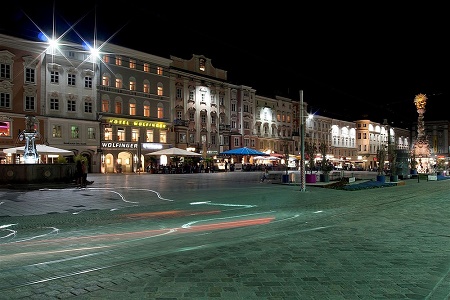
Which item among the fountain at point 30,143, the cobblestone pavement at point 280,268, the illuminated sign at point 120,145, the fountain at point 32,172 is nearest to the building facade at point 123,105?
the illuminated sign at point 120,145

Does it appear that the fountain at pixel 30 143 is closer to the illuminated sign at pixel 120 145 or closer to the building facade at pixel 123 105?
the building facade at pixel 123 105

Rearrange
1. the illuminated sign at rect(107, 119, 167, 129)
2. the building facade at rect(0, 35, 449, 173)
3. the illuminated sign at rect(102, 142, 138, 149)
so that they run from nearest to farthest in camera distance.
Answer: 1. the building facade at rect(0, 35, 449, 173)
2. the illuminated sign at rect(102, 142, 138, 149)
3. the illuminated sign at rect(107, 119, 167, 129)

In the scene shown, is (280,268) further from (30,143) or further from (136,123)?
(136,123)

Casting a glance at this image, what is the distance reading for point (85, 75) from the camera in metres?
47.2

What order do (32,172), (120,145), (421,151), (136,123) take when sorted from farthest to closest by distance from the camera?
(136,123) → (421,151) → (120,145) → (32,172)

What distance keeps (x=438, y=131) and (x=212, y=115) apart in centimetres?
9850

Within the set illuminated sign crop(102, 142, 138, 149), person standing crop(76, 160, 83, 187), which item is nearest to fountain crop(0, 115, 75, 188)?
person standing crop(76, 160, 83, 187)

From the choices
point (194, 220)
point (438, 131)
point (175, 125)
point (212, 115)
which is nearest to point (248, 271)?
point (194, 220)

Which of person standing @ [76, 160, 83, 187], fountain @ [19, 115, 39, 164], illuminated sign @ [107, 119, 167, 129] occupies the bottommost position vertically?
person standing @ [76, 160, 83, 187]

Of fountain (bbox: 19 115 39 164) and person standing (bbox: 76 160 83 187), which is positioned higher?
fountain (bbox: 19 115 39 164)

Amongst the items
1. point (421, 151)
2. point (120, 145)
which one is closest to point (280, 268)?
point (120, 145)

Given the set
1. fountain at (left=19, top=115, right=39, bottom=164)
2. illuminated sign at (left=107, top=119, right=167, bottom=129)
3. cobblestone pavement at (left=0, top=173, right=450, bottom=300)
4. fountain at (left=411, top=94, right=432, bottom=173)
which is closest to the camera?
cobblestone pavement at (left=0, top=173, right=450, bottom=300)

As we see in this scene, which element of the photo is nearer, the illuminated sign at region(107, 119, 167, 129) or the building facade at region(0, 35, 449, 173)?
the building facade at region(0, 35, 449, 173)

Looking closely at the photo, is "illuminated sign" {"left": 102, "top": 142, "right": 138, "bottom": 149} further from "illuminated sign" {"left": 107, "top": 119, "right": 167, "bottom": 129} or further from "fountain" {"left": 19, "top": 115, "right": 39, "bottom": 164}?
"fountain" {"left": 19, "top": 115, "right": 39, "bottom": 164}
